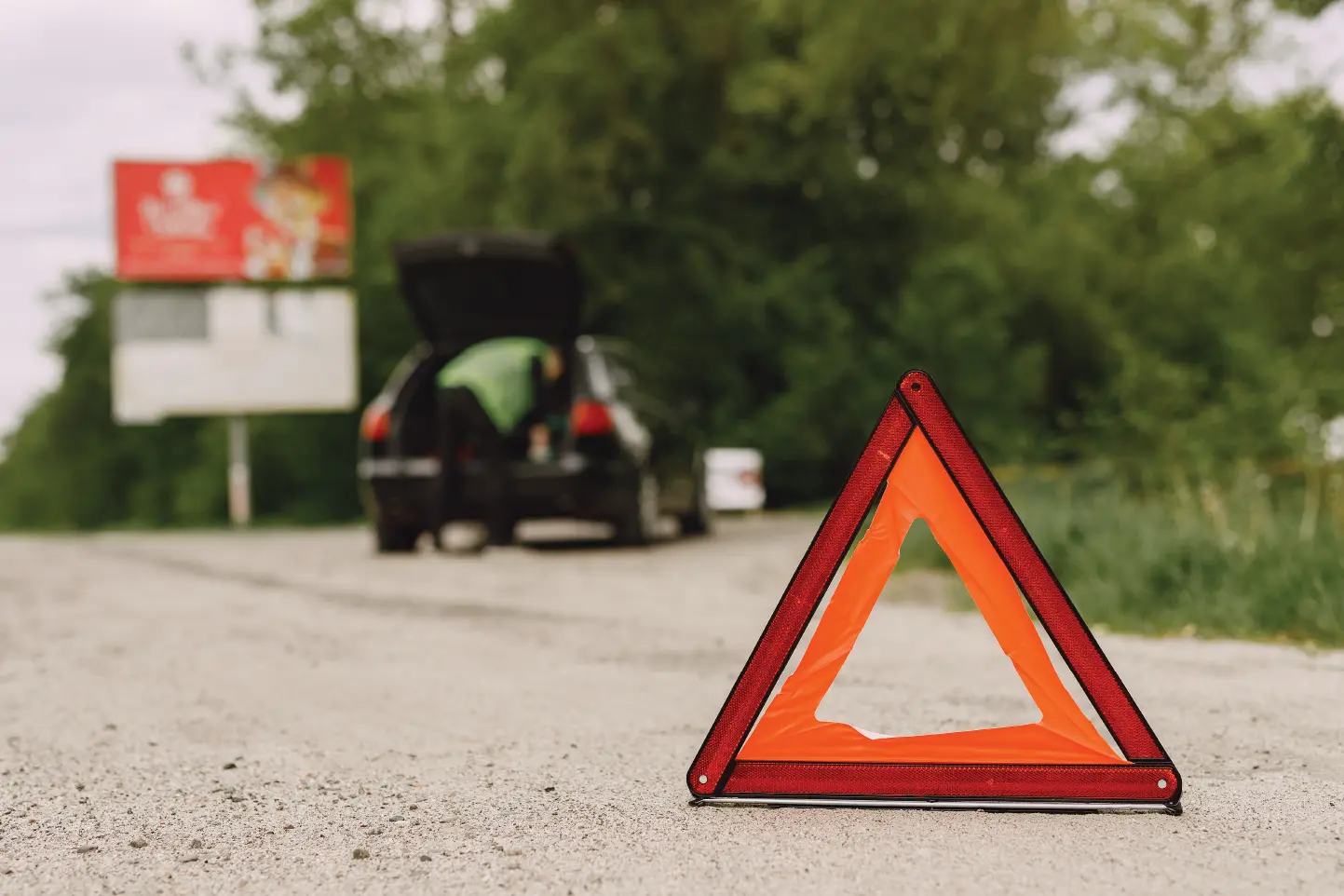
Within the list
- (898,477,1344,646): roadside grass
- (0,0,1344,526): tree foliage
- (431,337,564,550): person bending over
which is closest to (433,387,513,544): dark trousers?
(431,337,564,550): person bending over

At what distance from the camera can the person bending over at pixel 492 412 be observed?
43.3 ft

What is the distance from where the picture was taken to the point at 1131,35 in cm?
3053

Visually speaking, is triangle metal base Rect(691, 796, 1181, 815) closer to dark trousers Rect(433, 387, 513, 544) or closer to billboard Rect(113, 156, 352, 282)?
dark trousers Rect(433, 387, 513, 544)

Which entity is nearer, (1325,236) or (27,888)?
(27,888)

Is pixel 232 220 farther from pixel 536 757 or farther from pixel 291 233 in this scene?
pixel 536 757

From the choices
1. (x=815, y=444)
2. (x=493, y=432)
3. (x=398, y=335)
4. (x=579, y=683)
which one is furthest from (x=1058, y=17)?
(x=579, y=683)

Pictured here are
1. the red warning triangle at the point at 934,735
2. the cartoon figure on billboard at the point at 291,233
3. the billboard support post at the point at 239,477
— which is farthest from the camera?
the billboard support post at the point at 239,477

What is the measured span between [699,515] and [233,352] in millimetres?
13259

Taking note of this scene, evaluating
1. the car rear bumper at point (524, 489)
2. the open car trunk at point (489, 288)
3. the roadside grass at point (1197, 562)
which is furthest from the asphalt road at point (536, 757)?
the open car trunk at point (489, 288)

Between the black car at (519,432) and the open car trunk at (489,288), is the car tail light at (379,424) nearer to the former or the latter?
the black car at (519,432)

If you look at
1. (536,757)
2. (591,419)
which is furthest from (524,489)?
(536,757)

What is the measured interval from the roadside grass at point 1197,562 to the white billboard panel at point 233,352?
56.9ft

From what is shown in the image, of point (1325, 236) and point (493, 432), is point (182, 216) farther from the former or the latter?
point (1325, 236)

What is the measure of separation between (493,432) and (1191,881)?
10167 mm
